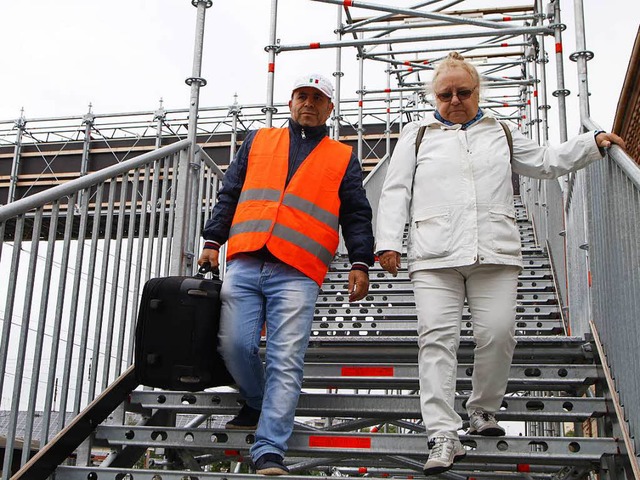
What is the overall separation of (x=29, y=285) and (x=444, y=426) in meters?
1.73

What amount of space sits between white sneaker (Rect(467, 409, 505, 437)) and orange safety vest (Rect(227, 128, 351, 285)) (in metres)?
0.90

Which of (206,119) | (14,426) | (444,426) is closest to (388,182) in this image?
(444,426)

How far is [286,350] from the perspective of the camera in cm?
334

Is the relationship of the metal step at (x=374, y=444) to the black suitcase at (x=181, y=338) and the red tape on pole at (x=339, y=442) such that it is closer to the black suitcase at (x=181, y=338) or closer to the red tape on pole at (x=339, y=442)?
the red tape on pole at (x=339, y=442)

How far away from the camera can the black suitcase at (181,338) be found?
3436mm

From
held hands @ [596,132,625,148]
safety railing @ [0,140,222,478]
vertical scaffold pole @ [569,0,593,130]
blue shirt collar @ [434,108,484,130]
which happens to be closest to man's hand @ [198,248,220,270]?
safety railing @ [0,140,222,478]

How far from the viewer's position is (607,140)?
3260 mm

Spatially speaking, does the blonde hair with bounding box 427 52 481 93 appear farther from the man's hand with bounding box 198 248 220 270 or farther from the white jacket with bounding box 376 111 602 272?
the man's hand with bounding box 198 248 220 270

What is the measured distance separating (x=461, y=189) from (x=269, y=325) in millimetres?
1023

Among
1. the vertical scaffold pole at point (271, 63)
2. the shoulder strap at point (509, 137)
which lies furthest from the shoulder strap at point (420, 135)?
the vertical scaffold pole at point (271, 63)

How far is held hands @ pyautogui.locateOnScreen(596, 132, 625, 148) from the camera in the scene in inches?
127

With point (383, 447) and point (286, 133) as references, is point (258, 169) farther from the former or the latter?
point (383, 447)

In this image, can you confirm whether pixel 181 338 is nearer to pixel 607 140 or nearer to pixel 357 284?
pixel 357 284

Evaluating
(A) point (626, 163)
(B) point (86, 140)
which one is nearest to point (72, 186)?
(A) point (626, 163)
